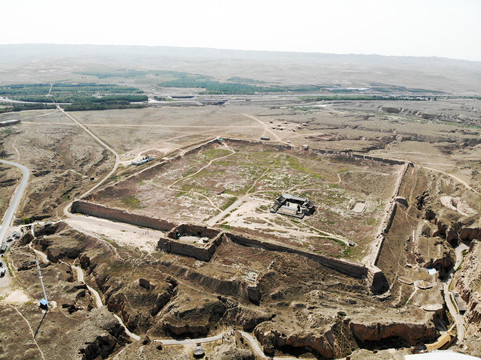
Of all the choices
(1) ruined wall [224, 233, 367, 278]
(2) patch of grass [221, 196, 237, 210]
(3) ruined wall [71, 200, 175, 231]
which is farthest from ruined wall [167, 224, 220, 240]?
(2) patch of grass [221, 196, 237, 210]

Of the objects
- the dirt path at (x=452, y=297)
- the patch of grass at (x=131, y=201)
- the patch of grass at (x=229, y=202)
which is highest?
the patch of grass at (x=229, y=202)

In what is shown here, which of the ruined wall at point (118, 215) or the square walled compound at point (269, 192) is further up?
the square walled compound at point (269, 192)

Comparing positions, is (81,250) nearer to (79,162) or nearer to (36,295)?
(36,295)

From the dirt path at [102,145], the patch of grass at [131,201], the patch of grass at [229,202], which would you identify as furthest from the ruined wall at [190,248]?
the dirt path at [102,145]

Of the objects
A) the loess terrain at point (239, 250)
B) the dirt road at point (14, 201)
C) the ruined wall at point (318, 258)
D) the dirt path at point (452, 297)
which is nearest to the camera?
the loess terrain at point (239, 250)

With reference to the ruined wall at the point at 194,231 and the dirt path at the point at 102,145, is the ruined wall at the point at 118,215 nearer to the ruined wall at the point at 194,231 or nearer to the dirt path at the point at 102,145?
the ruined wall at the point at 194,231

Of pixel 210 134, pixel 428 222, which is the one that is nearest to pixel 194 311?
pixel 428 222

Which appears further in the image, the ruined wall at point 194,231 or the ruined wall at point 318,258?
the ruined wall at point 194,231

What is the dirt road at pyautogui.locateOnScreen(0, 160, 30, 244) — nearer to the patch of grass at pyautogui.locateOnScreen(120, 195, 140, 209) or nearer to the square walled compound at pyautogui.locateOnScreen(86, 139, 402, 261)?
the square walled compound at pyautogui.locateOnScreen(86, 139, 402, 261)
